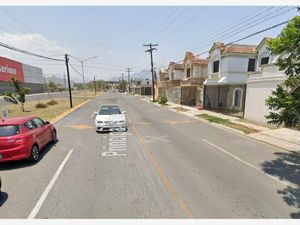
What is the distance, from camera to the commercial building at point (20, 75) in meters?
45.6

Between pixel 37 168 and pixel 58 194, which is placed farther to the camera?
pixel 37 168

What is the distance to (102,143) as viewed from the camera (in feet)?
30.3

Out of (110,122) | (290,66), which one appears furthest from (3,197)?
(290,66)

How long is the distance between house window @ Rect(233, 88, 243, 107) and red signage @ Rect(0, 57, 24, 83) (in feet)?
157

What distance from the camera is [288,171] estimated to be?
6.43 metres

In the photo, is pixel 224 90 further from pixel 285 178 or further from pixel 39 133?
pixel 39 133

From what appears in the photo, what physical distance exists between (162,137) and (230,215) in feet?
21.6

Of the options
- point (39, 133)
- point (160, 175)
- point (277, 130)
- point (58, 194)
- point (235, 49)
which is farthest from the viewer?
point (235, 49)

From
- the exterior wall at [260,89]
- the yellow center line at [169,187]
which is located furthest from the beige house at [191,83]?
the yellow center line at [169,187]

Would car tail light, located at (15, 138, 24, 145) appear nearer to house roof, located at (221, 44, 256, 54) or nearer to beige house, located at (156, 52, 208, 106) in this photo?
house roof, located at (221, 44, 256, 54)

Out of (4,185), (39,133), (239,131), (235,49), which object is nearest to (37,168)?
(4,185)

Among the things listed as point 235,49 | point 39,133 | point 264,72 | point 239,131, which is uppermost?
point 235,49

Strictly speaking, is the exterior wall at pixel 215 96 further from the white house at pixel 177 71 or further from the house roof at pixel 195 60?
the white house at pixel 177 71

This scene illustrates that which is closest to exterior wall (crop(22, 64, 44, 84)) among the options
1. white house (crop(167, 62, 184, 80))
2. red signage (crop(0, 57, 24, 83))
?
red signage (crop(0, 57, 24, 83))
